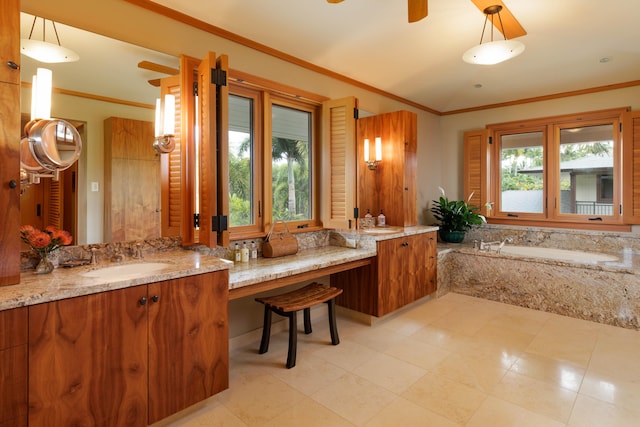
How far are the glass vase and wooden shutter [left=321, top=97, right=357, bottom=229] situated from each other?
7.10ft

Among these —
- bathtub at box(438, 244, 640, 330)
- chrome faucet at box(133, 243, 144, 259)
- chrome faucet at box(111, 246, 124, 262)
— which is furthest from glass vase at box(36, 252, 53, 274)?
bathtub at box(438, 244, 640, 330)

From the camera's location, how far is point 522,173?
4.68 meters

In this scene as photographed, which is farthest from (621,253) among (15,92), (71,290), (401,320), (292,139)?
(15,92)

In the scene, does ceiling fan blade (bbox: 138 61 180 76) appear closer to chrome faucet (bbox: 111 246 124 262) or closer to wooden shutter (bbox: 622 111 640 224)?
chrome faucet (bbox: 111 246 124 262)

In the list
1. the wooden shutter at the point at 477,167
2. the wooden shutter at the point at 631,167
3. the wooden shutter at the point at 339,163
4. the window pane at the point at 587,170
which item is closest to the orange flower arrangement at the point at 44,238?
the wooden shutter at the point at 339,163

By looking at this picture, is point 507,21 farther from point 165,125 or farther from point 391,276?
point 165,125

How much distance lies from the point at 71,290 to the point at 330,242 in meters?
2.37

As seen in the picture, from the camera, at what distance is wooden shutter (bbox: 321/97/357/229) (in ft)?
10.5

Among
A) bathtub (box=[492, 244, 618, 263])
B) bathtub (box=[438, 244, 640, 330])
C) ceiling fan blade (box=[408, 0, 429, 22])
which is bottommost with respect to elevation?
bathtub (box=[438, 244, 640, 330])

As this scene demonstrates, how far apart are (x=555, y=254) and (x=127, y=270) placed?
4594 millimetres

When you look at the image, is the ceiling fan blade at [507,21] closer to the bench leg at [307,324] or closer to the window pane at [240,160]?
the window pane at [240,160]

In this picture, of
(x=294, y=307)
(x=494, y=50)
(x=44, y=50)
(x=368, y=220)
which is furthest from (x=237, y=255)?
(x=494, y=50)

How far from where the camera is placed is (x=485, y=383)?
2.23 meters

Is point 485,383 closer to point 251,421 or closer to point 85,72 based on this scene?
point 251,421
